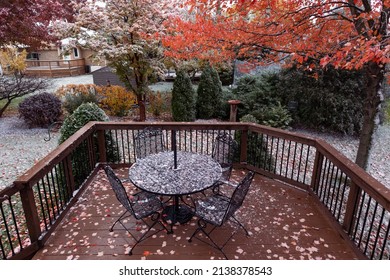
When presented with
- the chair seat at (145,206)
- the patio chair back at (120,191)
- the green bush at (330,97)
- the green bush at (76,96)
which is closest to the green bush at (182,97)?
the green bush at (76,96)

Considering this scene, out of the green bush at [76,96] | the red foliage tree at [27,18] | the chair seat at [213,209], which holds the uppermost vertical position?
the red foliage tree at [27,18]

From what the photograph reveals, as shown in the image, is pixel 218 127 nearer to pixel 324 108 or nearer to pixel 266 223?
pixel 266 223

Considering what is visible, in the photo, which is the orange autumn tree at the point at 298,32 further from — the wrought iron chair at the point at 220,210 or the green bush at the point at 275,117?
the green bush at the point at 275,117

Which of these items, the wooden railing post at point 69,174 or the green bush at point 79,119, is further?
the green bush at point 79,119

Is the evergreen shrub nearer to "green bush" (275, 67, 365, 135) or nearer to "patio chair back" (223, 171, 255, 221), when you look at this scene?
"green bush" (275, 67, 365, 135)

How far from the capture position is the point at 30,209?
2482mm

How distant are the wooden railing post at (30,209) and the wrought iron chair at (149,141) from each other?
1.68 metres

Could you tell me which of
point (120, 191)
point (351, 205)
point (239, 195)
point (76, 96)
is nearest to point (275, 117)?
point (351, 205)

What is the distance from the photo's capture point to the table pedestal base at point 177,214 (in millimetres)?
3060

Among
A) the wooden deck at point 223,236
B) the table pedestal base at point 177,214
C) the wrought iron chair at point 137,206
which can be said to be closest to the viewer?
the wrought iron chair at point 137,206

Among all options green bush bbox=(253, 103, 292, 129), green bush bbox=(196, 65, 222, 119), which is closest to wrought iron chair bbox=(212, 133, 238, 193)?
green bush bbox=(253, 103, 292, 129)

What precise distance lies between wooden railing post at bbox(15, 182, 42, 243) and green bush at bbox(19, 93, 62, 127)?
6.99m

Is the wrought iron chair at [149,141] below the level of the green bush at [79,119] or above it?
below

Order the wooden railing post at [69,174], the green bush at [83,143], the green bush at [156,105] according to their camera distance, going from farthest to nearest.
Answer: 1. the green bush at [156,105]
2. the green bush at [83,143]
3. the wooden railing post at [69,174]
